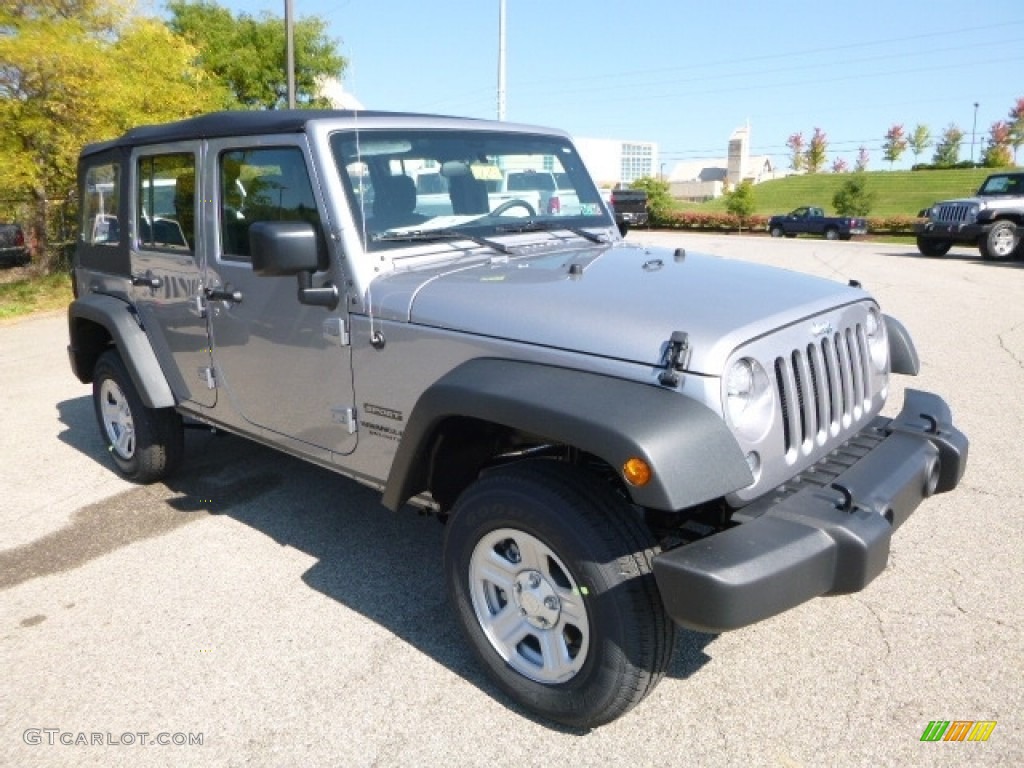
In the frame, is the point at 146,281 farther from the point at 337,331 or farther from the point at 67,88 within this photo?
the point at 67,88

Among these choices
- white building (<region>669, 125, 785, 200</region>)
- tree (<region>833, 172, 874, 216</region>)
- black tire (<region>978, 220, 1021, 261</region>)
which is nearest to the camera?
black tire (<region>978, 220, 1021, 261</region>)

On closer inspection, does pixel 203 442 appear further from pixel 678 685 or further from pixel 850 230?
pixel 850 230

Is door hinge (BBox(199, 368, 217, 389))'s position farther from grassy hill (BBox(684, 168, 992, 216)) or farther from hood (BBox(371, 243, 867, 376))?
grassy hill (BBox(684, 168, 992, 216))

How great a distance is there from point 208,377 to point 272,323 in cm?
73

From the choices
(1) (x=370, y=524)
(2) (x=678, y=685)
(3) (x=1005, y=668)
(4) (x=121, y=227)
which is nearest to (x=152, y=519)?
(1) (x=370, y=524)

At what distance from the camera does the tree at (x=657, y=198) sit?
44.2m

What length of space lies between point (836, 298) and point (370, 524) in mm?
2511

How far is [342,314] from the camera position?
3121mm

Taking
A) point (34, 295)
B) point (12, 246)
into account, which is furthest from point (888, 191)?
point (34, 295)

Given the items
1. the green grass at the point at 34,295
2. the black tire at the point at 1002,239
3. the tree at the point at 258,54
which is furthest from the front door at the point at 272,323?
the tree at the point at 258,54

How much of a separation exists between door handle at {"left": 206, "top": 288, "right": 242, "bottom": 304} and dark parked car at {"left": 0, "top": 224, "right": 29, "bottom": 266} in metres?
14.1

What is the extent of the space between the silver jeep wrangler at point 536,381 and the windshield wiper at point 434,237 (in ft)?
0.03

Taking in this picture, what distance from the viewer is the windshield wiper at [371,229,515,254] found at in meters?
3.17

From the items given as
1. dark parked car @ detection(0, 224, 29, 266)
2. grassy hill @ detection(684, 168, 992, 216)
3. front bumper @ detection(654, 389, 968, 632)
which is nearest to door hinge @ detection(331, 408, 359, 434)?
front bumper @ detection(654, 389, 968, 632)
